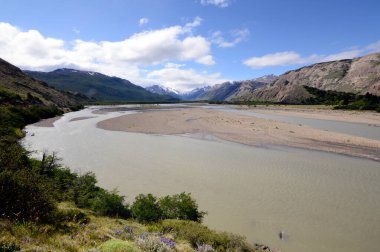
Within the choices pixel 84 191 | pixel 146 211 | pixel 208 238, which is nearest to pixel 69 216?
pixel 146 211

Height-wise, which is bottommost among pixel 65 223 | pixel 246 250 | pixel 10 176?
pixel 246 250

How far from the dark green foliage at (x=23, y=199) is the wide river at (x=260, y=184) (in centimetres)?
886

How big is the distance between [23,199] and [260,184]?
17.5 meters

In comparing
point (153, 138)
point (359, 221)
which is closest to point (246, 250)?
point (359, 221)

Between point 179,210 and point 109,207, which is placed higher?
point 109,207

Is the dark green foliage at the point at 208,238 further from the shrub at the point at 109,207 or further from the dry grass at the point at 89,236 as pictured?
the shrub at the point at 109,207

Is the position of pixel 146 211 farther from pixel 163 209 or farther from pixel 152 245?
pixel 152 245

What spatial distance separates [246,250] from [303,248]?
13.6 feet

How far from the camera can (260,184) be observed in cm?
2352

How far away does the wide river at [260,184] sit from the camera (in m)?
15.8

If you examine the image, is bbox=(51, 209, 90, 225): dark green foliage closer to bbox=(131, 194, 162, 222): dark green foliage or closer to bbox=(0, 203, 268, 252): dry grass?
bbox=(0, 203, 268, 252): dry grass

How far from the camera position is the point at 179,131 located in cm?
5453

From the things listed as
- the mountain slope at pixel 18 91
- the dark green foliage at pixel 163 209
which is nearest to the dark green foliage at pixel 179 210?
the dark green foliage at pixel 163 209

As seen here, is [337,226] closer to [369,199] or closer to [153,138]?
[369,199]
